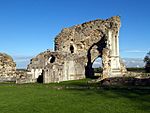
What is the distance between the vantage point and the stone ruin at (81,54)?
38.2m

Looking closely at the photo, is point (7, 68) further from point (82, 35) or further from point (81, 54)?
point (82, 35)

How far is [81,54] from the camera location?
4525 centimetres

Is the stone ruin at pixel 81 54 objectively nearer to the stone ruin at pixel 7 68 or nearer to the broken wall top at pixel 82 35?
the broken wall top at pixel 82 35

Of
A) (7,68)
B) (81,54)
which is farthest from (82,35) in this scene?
(7,68)

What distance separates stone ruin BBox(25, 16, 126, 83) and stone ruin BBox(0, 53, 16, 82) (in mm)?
2206

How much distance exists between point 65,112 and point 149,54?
6862cm

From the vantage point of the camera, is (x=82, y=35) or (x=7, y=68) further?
(x=82, y=35)

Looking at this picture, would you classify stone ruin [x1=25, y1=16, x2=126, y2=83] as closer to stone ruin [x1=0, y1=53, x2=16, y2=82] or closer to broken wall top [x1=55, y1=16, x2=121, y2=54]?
broken wall top [x1=55, y1=16, x2=121, y2=54]

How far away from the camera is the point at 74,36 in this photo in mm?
A: 46781

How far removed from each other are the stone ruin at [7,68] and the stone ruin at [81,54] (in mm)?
2206

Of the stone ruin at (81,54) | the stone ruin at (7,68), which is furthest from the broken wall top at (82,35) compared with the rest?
the stone ruin at (7,68)

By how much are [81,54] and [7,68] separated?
11.0m

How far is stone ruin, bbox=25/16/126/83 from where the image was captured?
3816 centimetres

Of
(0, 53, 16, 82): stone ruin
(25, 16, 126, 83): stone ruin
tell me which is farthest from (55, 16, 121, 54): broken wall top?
(0, 53, 16, 82): stone ruin
